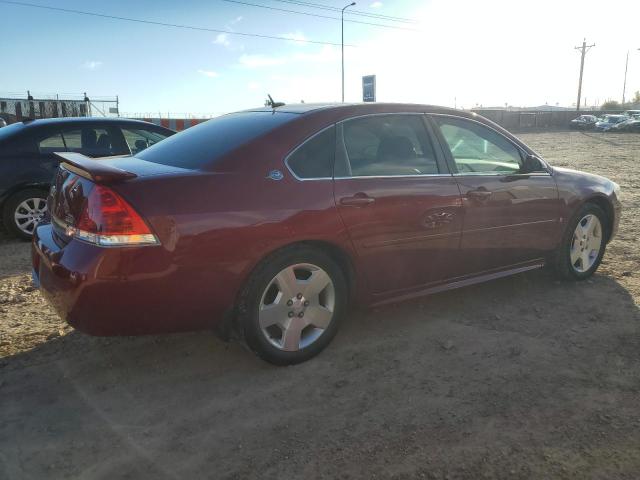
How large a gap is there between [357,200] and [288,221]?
0.52 m

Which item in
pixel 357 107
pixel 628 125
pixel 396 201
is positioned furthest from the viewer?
pixel 628 125

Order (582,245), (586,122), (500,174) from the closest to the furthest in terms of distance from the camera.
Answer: (500,174), (582,245), (586,122)

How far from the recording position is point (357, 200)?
331 cm

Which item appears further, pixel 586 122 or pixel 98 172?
pixel 586 122

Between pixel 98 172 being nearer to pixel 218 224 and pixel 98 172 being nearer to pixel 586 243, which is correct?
pixel 218 224

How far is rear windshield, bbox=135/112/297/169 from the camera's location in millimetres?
3135

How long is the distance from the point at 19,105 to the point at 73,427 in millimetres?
22485

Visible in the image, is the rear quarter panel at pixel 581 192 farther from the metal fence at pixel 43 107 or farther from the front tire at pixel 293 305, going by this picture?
the metal fence at pixel 43 107

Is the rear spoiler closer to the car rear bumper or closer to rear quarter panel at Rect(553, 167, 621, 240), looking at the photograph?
the car rear bumper

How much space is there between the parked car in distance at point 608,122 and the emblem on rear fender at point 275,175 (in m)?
47.7

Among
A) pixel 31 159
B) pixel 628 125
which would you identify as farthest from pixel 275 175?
pixel 628 125

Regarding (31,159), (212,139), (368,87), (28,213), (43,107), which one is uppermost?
(368,87)

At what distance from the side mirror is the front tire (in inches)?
75.9

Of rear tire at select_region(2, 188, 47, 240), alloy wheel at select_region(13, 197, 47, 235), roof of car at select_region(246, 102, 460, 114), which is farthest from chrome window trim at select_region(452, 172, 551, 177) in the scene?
alloy wheel at select_region(13, 197, 47, 235)
